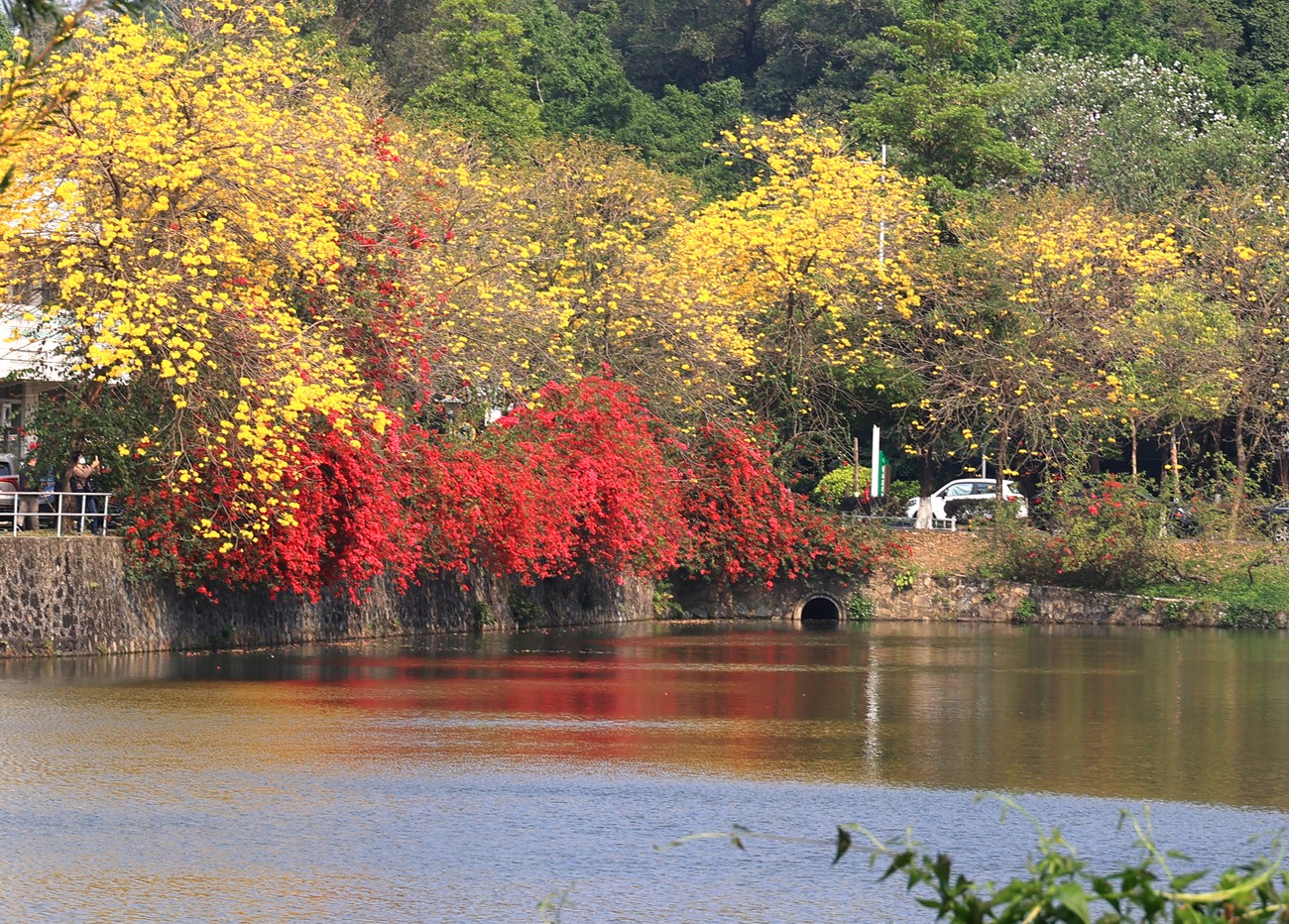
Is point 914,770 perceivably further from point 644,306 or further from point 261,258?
point 644,306

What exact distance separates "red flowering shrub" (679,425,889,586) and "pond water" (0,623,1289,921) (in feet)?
39.0

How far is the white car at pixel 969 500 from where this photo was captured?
50.1 meters

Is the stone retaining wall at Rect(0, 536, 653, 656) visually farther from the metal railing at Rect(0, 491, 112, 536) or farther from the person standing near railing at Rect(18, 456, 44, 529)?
the person standing near railing at Rect(18, 456, 44, 529)

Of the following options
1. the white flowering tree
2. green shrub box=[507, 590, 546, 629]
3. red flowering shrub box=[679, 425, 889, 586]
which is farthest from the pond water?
the white flowering tree

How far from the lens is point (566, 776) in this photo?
18.6 m

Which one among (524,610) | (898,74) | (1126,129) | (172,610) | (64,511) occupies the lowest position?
(172,610)

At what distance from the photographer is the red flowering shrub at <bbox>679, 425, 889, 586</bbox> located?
44.2 meters

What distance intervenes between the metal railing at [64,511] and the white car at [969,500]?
1001 inches

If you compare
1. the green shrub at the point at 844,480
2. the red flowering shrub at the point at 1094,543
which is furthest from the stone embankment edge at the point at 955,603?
the green shrub at the point at 844,480

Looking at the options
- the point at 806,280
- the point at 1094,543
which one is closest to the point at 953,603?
the point at 1094,543

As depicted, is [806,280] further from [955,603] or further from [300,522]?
[300,522]

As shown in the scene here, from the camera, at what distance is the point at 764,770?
763 inches

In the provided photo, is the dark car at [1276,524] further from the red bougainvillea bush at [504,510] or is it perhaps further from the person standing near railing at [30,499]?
the person standing near railing at [30,499]

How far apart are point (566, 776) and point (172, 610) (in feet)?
43.9
